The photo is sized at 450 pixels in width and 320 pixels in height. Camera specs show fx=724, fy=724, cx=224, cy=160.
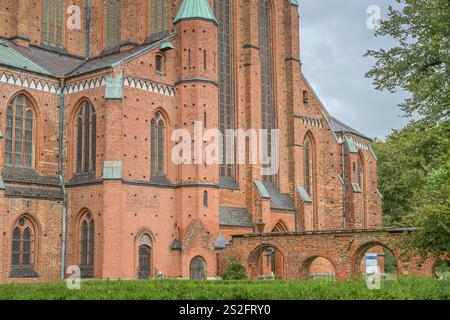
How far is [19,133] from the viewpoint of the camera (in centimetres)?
3834

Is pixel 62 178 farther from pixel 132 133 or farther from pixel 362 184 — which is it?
pixel 362 184

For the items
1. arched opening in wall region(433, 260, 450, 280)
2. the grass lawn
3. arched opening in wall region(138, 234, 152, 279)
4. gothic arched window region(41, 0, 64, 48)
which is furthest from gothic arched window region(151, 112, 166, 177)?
the grass lawn

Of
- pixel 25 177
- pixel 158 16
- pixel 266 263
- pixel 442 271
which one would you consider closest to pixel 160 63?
pixel 158 16

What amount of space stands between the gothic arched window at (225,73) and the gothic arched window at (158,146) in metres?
5.11

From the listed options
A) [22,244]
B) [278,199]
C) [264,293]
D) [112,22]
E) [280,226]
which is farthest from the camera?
[112,22]

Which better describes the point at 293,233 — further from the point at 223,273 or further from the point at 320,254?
the point at 223,273

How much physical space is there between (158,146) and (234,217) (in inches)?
267

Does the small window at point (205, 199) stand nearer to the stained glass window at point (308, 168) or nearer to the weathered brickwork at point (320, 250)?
the weathered brickwork at point (320, 250)

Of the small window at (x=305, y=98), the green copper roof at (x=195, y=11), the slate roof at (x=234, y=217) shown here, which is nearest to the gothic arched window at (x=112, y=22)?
the green copper roof at (x=195, y=11)

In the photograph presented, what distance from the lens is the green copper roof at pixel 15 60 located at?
38344 mm

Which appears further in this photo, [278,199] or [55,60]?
[278,199]

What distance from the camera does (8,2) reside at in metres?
43.8

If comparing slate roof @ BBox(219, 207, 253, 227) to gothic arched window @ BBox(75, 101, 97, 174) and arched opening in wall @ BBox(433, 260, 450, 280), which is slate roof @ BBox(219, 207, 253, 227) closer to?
gothic arched window @ BBox(75, 101, 97, 174)

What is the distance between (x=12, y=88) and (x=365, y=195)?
2907 cm
